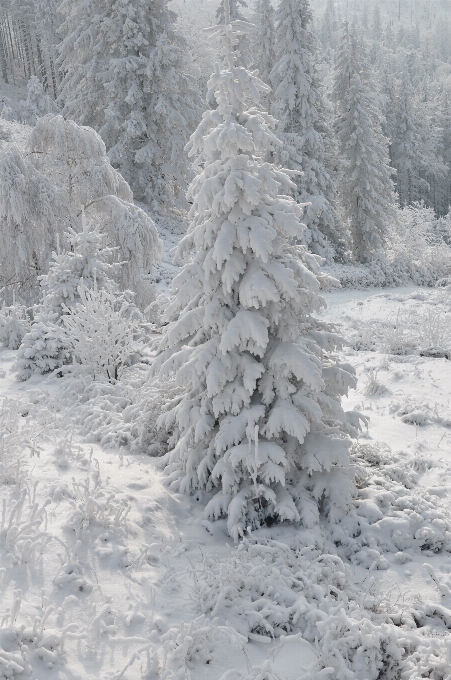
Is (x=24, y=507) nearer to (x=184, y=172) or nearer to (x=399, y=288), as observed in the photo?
(x=184, y=172)

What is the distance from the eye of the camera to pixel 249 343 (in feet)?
15.7

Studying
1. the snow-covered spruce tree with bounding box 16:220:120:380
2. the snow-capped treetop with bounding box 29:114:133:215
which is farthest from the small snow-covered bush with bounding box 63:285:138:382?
the snow-capped treetop with bounding box 29:114:133:215

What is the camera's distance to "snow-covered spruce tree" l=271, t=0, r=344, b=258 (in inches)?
868

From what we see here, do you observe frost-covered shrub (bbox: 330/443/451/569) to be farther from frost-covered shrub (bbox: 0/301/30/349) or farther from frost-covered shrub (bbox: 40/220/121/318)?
frost-covered shrub (bbox: 0/301/30/349)

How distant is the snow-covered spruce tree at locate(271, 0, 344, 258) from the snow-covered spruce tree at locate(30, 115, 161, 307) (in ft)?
39.5

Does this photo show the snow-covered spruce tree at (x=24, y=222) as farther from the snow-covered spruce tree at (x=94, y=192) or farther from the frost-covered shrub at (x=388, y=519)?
the frost-covered shrub at (x=388, y=519)

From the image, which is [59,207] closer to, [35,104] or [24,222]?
[24,222]

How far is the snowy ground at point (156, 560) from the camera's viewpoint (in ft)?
10.1

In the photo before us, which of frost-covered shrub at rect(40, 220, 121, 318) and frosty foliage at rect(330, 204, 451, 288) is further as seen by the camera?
frosty foliage at rect(330, 204, 451, 288)

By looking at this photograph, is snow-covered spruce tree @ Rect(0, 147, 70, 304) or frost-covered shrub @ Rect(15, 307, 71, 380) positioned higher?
snow-covered spruce tree @ Rect(0, 147, 70, 304)

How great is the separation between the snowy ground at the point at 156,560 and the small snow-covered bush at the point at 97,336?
1257 millimetres

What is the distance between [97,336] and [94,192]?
197 inches

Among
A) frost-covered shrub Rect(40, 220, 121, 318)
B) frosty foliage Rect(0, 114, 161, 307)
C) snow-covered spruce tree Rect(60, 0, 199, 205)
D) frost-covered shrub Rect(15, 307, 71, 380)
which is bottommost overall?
frost-covered shrub Rect(15, 307, 71, 380)

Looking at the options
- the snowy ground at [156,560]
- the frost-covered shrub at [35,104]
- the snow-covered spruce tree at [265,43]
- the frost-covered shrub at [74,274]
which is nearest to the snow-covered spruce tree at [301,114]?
the snow-covered spruce tree at [265,43]
